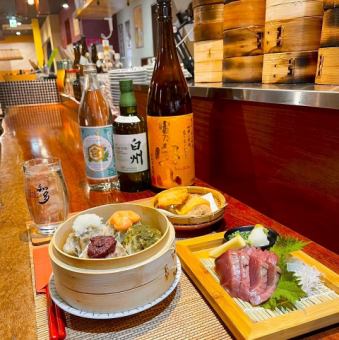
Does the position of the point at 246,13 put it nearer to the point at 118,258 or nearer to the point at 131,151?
the point at 131,151

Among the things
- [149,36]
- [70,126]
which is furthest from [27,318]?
[149,36]

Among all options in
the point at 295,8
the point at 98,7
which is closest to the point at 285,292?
the point at 295,8

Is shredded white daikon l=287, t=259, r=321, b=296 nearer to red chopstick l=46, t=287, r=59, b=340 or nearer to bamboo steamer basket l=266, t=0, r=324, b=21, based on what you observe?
red chopstick l=46, t=287, r=59, b=340

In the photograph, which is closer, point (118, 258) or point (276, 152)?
point (118, 258)

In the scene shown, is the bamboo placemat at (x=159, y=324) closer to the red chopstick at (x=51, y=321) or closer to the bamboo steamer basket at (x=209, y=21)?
the red chopstick at (x=51, y=321)

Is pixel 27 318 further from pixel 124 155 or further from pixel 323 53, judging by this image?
pixel 323 53

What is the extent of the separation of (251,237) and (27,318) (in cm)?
36

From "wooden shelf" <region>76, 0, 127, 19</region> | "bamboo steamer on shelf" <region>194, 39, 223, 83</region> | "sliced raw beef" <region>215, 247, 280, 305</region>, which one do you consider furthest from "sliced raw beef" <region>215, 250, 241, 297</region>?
"wooden shelf" <region>76, 0, 127, 19</region>

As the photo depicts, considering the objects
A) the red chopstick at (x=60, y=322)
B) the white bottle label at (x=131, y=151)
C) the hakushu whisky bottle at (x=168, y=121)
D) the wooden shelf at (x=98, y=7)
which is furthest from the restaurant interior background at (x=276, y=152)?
the wooden shelf at (x=98, y=7)

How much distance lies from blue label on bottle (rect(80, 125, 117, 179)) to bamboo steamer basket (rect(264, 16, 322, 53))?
1.54 ft

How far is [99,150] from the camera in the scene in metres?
0.91

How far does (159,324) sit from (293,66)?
60cm

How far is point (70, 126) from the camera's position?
2150mm

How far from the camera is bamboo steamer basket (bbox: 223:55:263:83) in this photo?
32.9 inches
